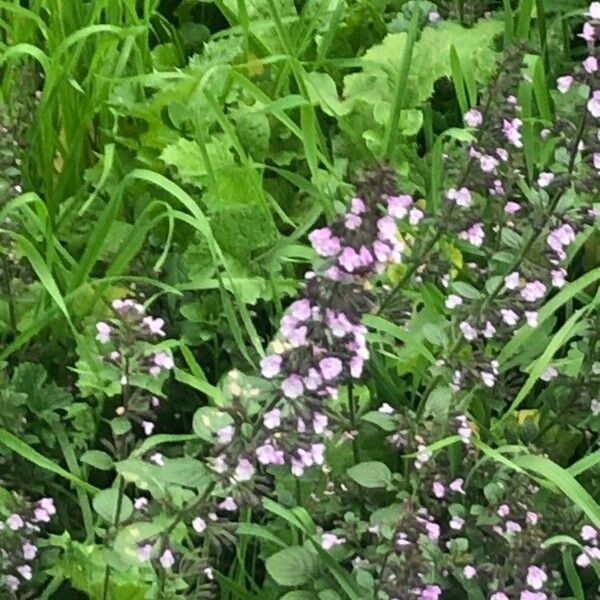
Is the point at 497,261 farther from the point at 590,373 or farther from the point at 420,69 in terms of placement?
the point at 420,69

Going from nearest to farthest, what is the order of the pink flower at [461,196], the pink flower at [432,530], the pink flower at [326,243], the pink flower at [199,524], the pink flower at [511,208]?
the pink flower at [326,243], the pink flower at [199,524], the pink flower at [432,530], the pink flower at [461,196], the pink flower at [511,208]

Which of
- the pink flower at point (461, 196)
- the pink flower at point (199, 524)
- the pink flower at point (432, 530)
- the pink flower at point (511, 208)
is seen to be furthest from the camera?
the pink flower at point (511, 208)

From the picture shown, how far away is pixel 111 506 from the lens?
117 centimetres

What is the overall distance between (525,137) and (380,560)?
0.81 metres

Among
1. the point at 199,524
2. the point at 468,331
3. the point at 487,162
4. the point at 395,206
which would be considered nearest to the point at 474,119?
the point at 487,162

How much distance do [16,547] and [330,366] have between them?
1.56 feet

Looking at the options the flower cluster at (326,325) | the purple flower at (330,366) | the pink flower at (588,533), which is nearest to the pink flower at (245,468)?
the flower cluster at (326,325)

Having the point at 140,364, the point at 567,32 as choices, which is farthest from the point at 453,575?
the point at 567,32

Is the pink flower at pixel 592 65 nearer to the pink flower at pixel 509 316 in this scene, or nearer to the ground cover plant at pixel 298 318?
the ground cover plant at pixel 298 318

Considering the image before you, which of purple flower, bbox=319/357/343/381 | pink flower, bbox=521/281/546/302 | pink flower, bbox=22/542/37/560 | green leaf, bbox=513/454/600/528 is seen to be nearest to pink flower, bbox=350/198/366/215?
purple flower, bbox=319/357/343/381

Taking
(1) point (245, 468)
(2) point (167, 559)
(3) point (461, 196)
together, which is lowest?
(2) point (167, 559)

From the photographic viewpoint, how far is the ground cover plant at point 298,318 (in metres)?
1.08

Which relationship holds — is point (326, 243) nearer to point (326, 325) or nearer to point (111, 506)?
point (326, 325)

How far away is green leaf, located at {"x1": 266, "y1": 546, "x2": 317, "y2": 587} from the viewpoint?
1181mm
